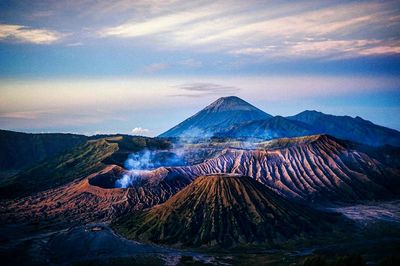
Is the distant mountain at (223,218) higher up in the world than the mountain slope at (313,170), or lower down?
lower down

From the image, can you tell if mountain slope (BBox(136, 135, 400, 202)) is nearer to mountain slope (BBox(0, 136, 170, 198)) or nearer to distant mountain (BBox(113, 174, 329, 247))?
distant mountain (BBox(113, 174, 329, 247))

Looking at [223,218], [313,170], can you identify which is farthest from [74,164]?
[223,218]

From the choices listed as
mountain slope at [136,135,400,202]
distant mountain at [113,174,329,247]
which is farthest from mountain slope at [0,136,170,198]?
distant mountain at [113,174,329,247]

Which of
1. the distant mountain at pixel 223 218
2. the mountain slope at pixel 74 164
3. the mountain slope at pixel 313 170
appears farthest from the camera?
the mountain slope at pixel 74 164

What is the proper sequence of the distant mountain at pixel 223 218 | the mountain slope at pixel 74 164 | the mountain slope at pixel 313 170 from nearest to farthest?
1. the distant mountain at pixel 223 218
2. the mountain slope at pixel 313 170
3. the mountain slope at pixel 74 164

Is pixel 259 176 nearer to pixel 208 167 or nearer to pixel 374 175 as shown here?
pixel 208 167

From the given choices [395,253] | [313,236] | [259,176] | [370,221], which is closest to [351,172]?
[259,176]

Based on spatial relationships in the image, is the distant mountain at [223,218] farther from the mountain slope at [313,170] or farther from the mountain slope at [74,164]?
the mountain slope at [74,164]

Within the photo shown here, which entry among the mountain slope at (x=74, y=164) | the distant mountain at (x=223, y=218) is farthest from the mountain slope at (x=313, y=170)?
the mountain slope at (x=74, y=164)
